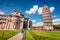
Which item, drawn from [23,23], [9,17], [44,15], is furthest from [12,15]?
[44,15]

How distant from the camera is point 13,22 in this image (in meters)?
51.2

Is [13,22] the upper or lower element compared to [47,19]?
lower

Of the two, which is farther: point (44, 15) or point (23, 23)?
point (23, 23)

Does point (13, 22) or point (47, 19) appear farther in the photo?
point (13, 22)

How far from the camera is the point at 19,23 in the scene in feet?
169

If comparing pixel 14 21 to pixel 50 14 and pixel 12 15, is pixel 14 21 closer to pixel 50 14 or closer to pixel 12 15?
pixel 12 15

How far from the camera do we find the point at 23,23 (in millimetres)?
52250

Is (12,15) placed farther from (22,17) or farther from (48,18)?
(48,18)

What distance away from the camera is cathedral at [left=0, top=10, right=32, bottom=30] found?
50763 millimetres

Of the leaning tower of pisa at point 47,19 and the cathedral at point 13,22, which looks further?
the cathedral at point 13,22

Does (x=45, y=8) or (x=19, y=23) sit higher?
(x=45, y=8)

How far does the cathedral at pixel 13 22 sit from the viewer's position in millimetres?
50763

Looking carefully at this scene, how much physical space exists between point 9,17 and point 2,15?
278 cm

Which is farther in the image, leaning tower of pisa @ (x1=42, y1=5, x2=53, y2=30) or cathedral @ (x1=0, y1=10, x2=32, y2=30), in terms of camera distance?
cathedral @ (x1=0, y1=10, x2=32, y2=30)
